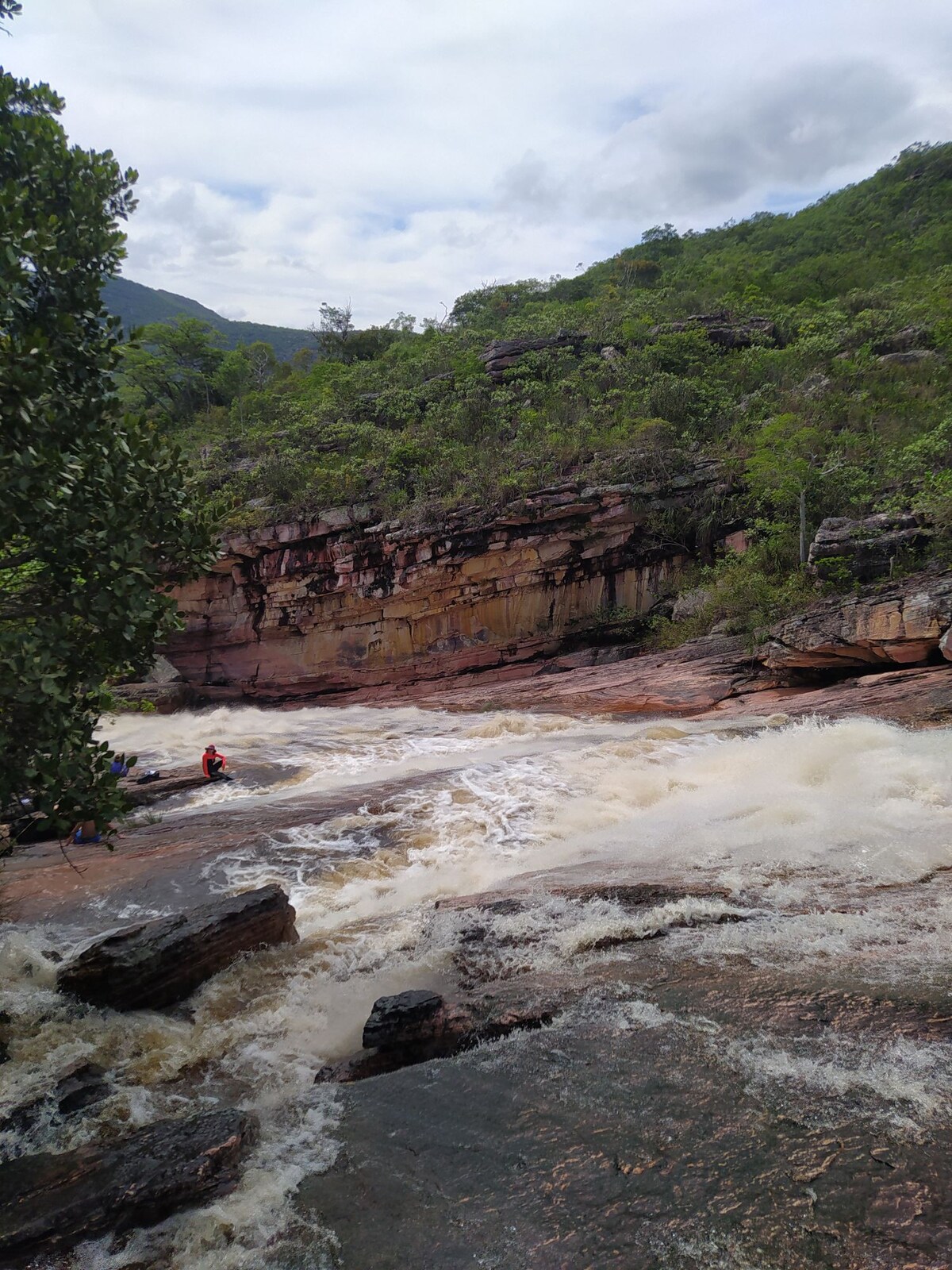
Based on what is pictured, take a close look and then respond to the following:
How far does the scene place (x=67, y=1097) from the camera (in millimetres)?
4250

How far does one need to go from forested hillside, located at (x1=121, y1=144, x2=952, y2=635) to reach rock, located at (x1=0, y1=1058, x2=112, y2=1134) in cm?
1224

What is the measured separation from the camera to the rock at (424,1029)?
4.51m

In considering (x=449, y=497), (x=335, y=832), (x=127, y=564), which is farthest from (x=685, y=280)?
(x=127, y=564)

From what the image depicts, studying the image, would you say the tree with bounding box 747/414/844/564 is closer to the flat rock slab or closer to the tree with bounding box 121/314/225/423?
the flat rock slab

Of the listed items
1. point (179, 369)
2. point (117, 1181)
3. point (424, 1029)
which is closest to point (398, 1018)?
point (424, 1029)

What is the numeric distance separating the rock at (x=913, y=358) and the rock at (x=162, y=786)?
87.4ft

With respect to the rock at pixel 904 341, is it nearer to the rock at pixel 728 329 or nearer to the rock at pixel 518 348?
the rock at pixel 728 329

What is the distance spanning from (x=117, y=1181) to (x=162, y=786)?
9425 millimetres

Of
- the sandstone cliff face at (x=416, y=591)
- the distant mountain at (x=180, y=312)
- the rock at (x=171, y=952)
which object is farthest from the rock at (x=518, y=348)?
the distant mountain at (x=180, y=312)

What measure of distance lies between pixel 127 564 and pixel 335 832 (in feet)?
19.8

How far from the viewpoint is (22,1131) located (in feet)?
13.1

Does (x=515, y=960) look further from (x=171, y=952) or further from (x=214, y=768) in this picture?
(x=214, y=768)

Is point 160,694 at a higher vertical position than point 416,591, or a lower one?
lower

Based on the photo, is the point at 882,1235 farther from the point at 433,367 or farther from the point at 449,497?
the point at 433,367
